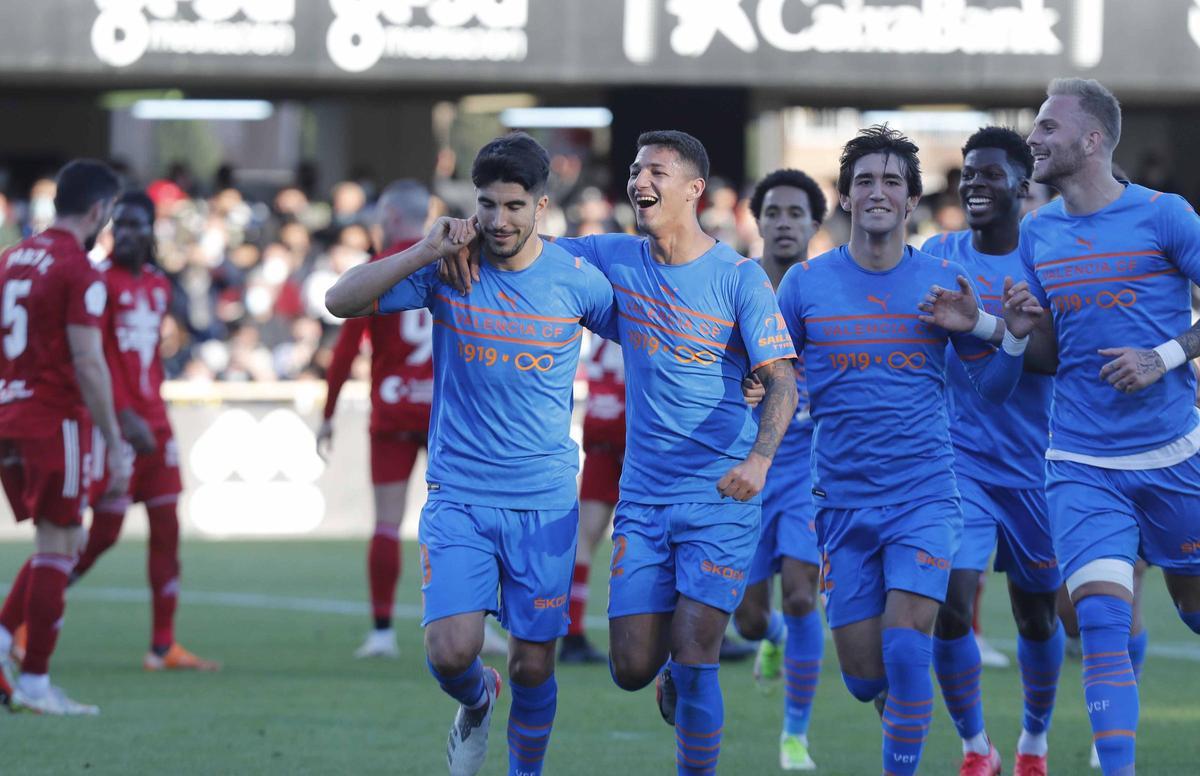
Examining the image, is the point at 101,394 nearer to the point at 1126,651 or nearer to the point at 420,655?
the point at 420,655

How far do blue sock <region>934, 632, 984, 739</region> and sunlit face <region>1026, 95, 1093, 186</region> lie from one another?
177 cm

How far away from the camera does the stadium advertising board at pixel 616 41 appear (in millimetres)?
18703

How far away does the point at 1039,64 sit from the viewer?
1917 cm

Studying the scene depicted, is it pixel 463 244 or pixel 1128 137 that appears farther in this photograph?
pixel 1128 137

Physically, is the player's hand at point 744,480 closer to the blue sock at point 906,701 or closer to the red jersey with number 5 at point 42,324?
the blue sock at point 906,701

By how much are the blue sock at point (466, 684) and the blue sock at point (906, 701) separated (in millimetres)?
1391

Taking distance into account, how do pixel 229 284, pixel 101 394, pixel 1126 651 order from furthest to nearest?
pixel 229 284
pixel 101 394
pixel 1126 651

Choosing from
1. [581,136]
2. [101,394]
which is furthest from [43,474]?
[581,136]

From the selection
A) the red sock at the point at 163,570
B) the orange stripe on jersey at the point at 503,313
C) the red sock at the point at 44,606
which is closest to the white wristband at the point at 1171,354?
the orange stripe on jersey at the point at 503,313

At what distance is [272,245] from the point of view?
20.9 m

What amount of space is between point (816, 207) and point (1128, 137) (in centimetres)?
1877

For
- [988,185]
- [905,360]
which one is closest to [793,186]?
[988,185]

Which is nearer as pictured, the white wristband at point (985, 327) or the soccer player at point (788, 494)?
the white wristband at point (985, 327)

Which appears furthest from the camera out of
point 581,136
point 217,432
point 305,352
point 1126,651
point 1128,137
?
point 581,136
